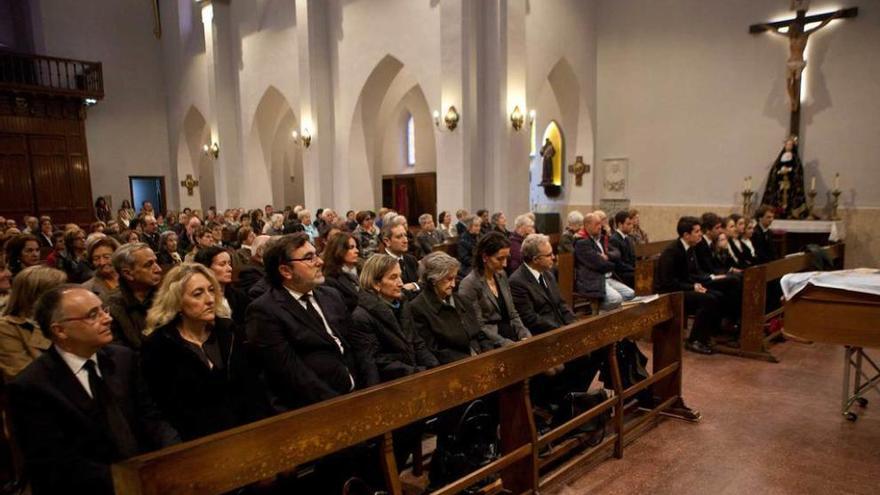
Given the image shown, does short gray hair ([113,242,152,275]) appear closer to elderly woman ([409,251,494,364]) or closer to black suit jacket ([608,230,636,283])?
elderly woman ([409,251,494,364])

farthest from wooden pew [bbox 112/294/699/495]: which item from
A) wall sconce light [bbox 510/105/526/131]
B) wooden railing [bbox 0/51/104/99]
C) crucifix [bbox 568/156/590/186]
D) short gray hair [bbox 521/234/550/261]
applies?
wooden railing [bbox 0/51/104/99]

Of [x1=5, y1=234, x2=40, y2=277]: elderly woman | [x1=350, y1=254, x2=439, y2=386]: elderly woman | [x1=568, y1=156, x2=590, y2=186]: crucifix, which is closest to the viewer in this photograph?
[x1=350, y1=254, x2=439, y2=386]: elderly woman

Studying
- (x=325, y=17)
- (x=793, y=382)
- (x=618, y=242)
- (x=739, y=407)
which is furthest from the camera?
(x=325, y=17)

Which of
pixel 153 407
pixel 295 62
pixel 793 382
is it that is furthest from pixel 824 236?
pixel 295 62

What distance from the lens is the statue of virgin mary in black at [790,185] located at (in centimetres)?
938

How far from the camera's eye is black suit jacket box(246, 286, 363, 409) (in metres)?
2.52

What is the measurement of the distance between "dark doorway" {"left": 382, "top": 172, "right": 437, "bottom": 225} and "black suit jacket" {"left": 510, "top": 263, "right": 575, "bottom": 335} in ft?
39.2

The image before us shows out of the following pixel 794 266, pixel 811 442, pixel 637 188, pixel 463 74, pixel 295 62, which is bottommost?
pixel 811 442

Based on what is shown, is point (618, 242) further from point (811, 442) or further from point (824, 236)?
point (824, 236)

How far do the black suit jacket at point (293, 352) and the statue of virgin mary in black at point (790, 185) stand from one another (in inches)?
368

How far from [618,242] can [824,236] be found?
5.01 meters

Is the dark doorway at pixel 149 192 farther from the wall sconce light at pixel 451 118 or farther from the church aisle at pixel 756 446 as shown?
the church aisle at pixel 756 446

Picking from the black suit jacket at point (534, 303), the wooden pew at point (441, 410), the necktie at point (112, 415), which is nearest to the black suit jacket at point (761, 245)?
the wooden pew at point (441, 410)

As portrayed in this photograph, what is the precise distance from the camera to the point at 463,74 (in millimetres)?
9781
